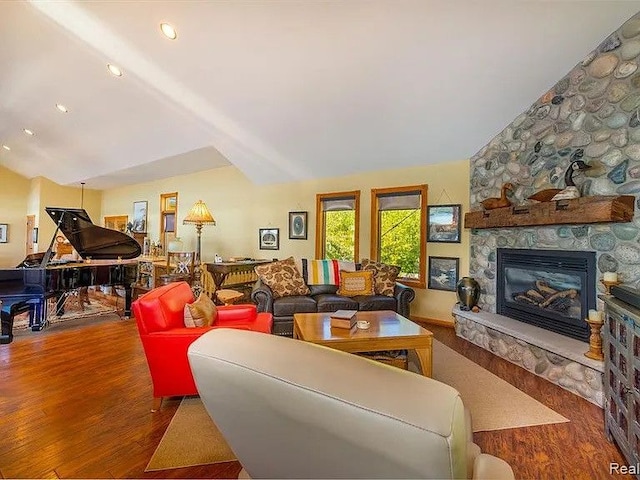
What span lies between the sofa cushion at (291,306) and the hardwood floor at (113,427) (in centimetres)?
157

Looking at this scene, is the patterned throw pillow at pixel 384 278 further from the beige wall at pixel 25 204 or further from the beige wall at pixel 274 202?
the beige wall at pixel 25 204

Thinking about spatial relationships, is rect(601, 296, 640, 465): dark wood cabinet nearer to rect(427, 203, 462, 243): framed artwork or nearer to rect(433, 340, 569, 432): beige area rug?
rect(433, 340, 569, 432): beige area rug

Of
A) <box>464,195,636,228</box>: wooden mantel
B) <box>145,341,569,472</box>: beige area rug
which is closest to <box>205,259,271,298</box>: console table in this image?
<box>145,341,569,472</box>: beige area rug

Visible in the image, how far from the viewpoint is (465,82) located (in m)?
3.26

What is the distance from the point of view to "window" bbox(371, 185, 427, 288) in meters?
5.00

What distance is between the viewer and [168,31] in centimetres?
335

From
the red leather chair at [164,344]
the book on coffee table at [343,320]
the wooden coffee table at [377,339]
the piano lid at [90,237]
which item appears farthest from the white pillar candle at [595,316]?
the piano lid at [90,237]

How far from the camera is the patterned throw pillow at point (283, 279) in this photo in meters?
4.30

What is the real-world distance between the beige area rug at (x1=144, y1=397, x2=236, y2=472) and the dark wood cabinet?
2288 millimetres

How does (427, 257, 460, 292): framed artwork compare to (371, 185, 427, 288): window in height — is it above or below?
below

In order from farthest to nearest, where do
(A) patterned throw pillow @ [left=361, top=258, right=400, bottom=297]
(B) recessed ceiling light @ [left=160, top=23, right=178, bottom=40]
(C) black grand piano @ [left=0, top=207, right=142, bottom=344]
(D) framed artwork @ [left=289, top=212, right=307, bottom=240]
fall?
(D) framed artwork @ [left=289, top=212, right=307, bottom=240], (A) patterned throw pillow @ [left=361, top=258, right=400, bottom=297], (C) black grand piano @ [left=0, top=207, right=142, bottom=344], (B) recessed ceiling light @ [left=160, top=23, right=178, bottom=40]

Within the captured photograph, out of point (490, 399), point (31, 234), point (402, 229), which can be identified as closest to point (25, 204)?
point (31, 234)

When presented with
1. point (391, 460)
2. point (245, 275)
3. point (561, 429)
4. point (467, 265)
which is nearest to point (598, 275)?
point (561, 429)

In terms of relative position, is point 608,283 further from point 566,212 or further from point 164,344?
point 164,344
